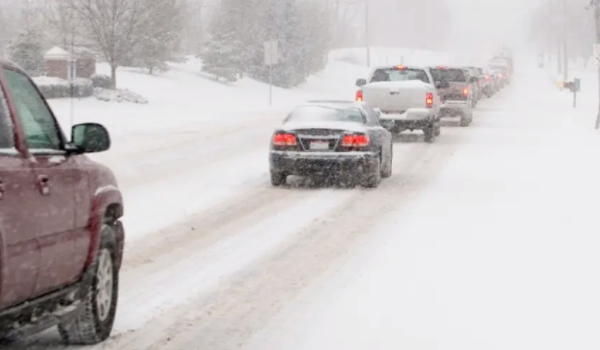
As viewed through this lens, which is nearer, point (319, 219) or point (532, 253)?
point (532, 253)

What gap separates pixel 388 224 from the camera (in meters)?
14.3

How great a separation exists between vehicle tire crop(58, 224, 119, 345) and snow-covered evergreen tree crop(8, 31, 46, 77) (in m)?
37.6

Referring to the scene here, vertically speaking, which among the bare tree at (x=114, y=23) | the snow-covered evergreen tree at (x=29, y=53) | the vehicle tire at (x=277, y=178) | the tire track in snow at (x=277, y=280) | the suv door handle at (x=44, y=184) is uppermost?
the bare tree at (x=114, y=23)

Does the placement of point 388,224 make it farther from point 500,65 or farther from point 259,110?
point 500,65

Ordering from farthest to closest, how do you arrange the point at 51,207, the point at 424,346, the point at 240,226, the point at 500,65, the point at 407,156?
1. the point at 500,65
2. the point at 407,156
3. the point at 240,226
4. the point at 424,346
5. the point at 51,207

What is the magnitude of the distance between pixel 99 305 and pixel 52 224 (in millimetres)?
1243

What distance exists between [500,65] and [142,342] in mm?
77179

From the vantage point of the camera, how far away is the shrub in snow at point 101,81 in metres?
43.4

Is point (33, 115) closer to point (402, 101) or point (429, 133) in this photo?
point (402, 101)

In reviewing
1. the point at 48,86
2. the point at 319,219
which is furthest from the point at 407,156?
the point at 48,86

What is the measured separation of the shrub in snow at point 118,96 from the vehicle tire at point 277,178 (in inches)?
920

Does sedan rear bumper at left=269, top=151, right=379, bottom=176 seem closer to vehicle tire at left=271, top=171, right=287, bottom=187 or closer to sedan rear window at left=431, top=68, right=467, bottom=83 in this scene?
vehicle tire at left=271, top=171, right=287, bottom=187

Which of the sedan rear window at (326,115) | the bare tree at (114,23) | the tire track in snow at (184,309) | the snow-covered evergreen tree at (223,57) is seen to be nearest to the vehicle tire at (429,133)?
the tire track in snow at (184,309)

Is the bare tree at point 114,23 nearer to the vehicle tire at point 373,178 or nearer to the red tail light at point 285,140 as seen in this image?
the red tail light at point 285,140
